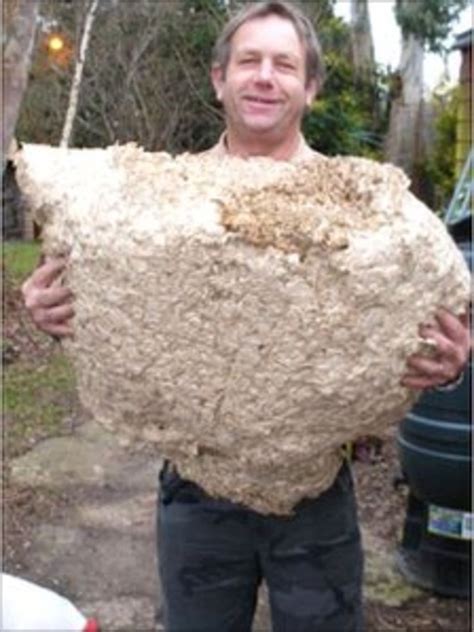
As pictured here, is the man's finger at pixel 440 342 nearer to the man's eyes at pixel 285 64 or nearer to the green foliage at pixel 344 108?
the man's eyes at pixel 285 64

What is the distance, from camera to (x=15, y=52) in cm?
350

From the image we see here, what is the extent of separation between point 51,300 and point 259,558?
0.64 m

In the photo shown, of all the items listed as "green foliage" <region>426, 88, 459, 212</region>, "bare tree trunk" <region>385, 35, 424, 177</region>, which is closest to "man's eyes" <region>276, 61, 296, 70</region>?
"green foliage" <region>426, 88, 459, 212</region>

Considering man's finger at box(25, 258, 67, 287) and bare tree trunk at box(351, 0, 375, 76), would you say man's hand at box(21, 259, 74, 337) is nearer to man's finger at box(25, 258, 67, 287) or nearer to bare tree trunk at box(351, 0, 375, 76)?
man's finger at box(25, 258, 67, 287)

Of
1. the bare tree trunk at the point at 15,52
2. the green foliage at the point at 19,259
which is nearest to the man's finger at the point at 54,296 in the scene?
the bare tree trunk at the point at 15,52

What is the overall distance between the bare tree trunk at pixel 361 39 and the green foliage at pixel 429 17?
82 centimetres

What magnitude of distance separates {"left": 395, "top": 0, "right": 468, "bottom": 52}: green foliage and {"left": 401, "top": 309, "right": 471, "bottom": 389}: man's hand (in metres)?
11.2

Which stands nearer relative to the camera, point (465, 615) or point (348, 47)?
point (465, 615)

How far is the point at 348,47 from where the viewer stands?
523 inches

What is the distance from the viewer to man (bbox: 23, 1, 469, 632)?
172 centimetres

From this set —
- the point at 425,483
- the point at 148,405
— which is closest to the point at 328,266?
the point at 148,405

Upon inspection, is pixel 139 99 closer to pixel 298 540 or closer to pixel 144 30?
pixel 144 30

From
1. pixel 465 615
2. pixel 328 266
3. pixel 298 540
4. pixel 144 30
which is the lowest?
pixel 465 615

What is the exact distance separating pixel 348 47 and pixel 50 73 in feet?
14.2
